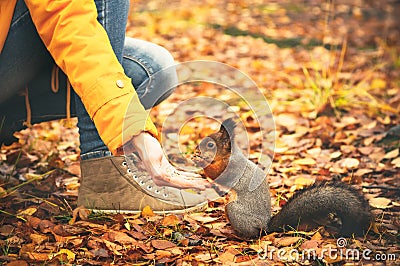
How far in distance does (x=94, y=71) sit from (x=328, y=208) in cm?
84

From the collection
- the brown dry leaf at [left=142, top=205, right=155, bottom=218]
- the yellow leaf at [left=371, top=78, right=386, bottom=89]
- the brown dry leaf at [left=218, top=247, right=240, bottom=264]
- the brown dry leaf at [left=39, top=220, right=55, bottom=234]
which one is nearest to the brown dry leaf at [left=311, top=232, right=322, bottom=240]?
the brown dry leaf at [left=218, top=247, right=240, bottom=264]

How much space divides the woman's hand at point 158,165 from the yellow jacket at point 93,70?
0.03 metres

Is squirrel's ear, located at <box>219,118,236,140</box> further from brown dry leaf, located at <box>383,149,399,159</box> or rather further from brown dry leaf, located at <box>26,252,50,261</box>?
brown dry leaf, located at <box>383,149,399,159</box>

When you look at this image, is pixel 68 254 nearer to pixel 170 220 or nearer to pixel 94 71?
pixel 170 220

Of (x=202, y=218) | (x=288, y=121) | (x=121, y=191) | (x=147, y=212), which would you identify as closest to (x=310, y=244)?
(x=202, y=218)

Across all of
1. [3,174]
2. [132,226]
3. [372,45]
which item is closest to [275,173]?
[132,226]

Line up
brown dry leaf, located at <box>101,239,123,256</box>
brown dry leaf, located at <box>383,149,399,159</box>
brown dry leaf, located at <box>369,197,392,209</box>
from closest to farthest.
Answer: brown dry leaf, located at <box>101,239,123,256</box>, brown dry leaf, located at <box>369,197,392,209</box>, brown dry leaf, located at <box>383,149,399,159</box>

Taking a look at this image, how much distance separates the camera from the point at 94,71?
1697 mm

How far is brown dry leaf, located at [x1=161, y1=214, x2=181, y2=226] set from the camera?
1952 mm

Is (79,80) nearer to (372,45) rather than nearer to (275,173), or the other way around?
(275,173)

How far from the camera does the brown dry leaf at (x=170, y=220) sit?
1952 mm

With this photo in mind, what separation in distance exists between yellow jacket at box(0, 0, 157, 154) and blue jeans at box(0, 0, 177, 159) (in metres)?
0.20

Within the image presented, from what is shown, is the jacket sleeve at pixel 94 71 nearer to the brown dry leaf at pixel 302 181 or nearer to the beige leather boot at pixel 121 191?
the beige leather boot at pixel 121 191

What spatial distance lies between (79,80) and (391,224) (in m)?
1.16
